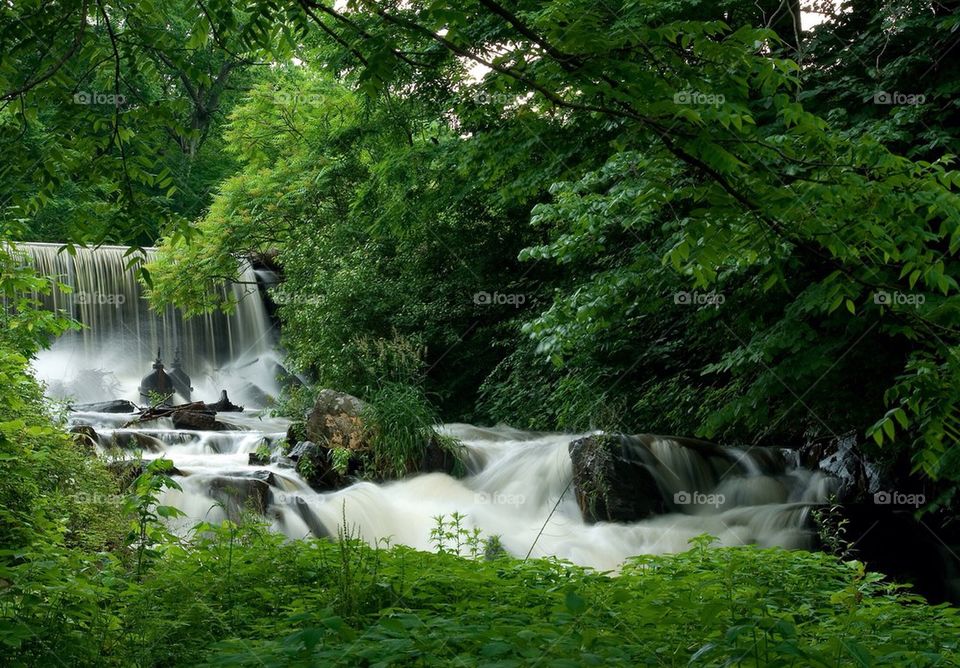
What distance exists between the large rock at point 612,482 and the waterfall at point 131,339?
1029 centimetres

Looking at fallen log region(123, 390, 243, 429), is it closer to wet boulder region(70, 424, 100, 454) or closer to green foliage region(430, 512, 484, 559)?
wet boulder region(70, 424, 100, 454)

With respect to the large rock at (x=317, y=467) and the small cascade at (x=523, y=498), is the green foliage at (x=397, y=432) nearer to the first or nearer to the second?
the small cascade at (x=523, y=498)

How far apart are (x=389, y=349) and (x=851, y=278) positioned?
34.0ft

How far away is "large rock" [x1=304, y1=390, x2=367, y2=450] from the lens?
11.2m

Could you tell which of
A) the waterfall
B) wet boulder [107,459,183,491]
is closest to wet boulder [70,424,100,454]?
wet boulder [107,459,183,491]

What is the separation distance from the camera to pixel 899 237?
13.4 feet

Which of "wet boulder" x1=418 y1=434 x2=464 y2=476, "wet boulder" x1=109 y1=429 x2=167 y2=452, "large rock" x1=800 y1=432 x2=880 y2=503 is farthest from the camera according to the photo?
"wet boulder" x1=418 y1=434 x2=464 y2=476

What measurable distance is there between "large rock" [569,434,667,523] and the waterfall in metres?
10.3

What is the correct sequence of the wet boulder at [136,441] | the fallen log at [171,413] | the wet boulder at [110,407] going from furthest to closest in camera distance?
the wet boulder at [110,407]
the fallen log at [171,413]
the wet boulder at [136,441]

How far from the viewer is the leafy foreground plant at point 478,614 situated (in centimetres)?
273

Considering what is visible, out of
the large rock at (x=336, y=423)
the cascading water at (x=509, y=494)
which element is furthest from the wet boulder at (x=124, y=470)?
the large rock at (x=336, y=423)

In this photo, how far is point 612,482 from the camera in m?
9.54

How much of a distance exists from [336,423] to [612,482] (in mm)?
3723

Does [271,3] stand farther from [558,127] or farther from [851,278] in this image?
[558,127]
